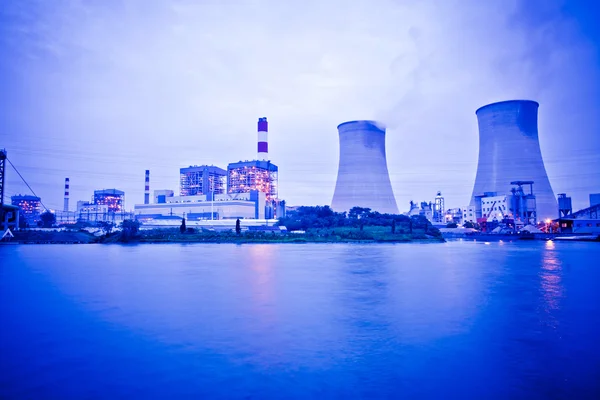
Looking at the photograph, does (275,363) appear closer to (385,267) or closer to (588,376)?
(588,376)

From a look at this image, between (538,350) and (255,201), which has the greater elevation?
(255,201)

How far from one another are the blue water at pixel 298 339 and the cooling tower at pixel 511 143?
24.2 meters

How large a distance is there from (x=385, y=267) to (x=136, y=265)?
24.7ft

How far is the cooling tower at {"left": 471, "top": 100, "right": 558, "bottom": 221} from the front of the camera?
29250 mm

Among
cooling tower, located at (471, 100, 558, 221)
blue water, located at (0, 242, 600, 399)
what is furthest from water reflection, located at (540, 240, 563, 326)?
cooling tower, located at (471, 100, 558, 221)

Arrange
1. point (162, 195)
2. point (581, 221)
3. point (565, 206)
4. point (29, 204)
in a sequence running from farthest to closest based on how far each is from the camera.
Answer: point (29, 204) < point (162, 195) < point (565, 206) < point (581, 221)

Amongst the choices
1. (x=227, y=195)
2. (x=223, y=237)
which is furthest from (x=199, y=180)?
(x=223, y=237)

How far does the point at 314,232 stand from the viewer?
28.2 m

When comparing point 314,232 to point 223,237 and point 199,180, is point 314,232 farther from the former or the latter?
point 199,180

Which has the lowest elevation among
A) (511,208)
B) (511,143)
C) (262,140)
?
(511,208)

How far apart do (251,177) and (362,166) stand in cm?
1725

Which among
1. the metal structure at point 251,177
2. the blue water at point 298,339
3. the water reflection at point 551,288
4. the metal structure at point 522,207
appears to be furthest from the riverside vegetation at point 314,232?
the blue water at point 298,339

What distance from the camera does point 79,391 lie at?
2.86m

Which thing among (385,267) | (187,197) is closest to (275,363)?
(385,267)
